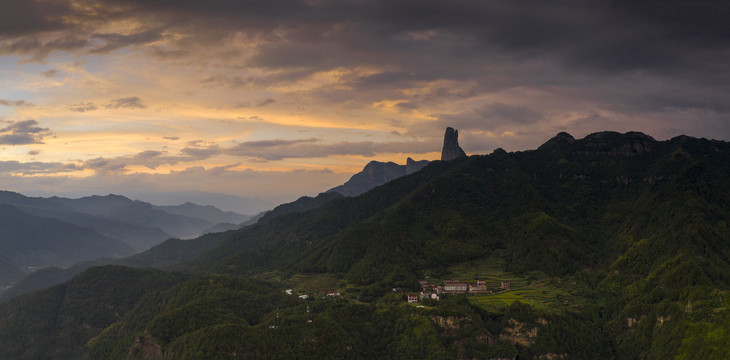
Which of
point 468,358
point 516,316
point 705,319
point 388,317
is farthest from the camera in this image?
point 388,317

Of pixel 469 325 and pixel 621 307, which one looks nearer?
pixel 469 325

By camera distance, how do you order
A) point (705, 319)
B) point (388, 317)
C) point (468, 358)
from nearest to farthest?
point (705, 319), point (468, 358), point (388, 317)

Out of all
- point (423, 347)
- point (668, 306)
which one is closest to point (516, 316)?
point (423, 347)

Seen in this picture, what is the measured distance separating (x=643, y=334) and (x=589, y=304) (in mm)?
28197

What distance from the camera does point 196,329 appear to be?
188 meters

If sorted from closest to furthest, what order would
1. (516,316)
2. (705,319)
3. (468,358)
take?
1. (705,319)
2. (468,358)
3. (516,316)

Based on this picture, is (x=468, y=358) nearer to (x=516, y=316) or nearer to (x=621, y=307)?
(x=516, y=316)

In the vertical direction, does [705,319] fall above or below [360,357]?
above

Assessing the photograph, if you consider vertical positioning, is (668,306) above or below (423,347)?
above

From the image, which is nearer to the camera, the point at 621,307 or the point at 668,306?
the point at 668,306

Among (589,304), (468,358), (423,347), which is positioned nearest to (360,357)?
(423,347)

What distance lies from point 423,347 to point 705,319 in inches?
3424

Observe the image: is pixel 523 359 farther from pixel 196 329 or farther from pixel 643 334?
pixel 196 329

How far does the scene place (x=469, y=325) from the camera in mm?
167125
